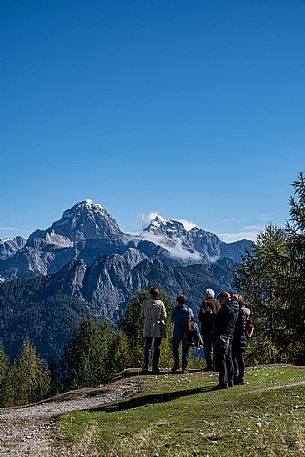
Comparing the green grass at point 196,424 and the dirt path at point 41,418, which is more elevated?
the green grass at point 196,424

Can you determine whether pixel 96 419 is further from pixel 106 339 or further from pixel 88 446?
pixel 106 339

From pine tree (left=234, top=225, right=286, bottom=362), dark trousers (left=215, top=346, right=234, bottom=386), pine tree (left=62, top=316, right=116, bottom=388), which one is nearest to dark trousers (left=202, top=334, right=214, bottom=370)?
dark trousers (left=215, top=346, right=234, bottom=386)

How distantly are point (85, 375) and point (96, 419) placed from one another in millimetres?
76719

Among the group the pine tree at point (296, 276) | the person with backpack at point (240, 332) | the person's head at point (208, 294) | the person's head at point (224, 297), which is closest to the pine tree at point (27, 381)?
the pine tree at point (296, 276)

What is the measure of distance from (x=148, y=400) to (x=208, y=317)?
5138 mm

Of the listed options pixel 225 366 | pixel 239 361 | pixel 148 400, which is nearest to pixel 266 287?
pixel 239 361

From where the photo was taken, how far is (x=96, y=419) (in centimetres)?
1616

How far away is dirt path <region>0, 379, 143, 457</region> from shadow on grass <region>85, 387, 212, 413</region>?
1407 millimetres

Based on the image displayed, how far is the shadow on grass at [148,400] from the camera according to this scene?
1777 cm

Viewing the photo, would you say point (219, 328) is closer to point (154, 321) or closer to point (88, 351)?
point (154, 321)

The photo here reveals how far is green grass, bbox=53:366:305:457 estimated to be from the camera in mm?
11320

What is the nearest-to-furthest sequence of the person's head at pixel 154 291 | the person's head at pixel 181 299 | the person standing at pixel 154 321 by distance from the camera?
the person's head at pixel 181 299 < the person's head at pixel 154 291 < the person standing at pixel 154 321

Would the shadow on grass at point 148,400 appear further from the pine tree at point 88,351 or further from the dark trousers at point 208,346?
the pine tree at point 88,351

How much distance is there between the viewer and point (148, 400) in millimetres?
18297
